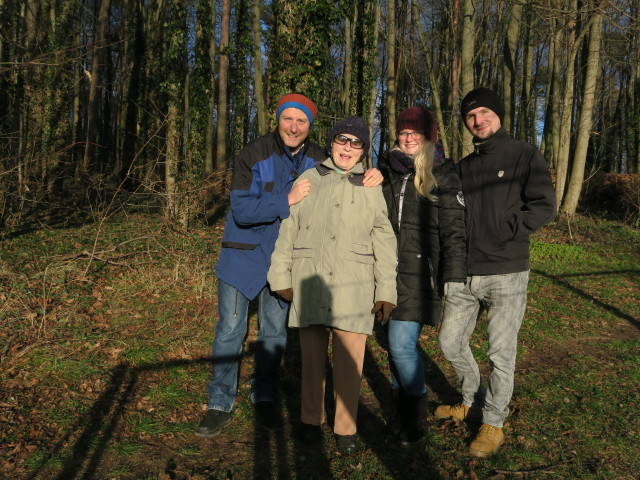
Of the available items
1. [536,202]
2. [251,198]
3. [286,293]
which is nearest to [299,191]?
[251,198]

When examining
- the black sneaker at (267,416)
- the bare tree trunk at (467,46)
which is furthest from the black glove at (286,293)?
the bare tree trunk at (467,46)

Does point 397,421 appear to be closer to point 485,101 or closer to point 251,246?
point 251,246

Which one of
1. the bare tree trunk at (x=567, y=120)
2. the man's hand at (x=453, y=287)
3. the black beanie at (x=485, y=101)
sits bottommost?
the man's hand at (x=453, y=287)

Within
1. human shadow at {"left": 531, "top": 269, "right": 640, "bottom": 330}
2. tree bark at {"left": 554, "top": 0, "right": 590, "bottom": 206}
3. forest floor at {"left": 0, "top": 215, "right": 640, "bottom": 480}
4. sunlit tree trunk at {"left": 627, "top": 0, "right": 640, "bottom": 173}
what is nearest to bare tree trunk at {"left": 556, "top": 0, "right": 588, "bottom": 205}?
tree bark at {"left": 554, "top": 0, "right": 590, "bottom": 206}

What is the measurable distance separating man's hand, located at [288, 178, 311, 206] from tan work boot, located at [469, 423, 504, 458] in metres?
1.89

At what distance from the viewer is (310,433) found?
124 inches

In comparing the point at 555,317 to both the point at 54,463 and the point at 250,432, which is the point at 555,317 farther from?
the point at 54,463

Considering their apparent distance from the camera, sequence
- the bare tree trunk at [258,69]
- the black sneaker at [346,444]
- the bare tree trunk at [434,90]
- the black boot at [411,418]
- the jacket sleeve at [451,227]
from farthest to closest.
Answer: the bare tree trunk at [258,69] < the bare tree trunk at [434,90] < the black boot at [411,418] < the black sneaker at [346,444] < the jacket sleeve at [451,227]

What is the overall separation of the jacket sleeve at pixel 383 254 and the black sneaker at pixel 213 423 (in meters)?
1.36

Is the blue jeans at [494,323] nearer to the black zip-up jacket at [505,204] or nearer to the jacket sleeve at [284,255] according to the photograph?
the black zip-up jacket at [505,204]

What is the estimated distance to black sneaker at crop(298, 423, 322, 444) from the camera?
3.16 m

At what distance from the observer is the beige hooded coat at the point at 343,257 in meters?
2.95

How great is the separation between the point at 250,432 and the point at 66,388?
61.9 inches

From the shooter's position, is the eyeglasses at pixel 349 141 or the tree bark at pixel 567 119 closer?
the eyeglasses at pixel 349 141
